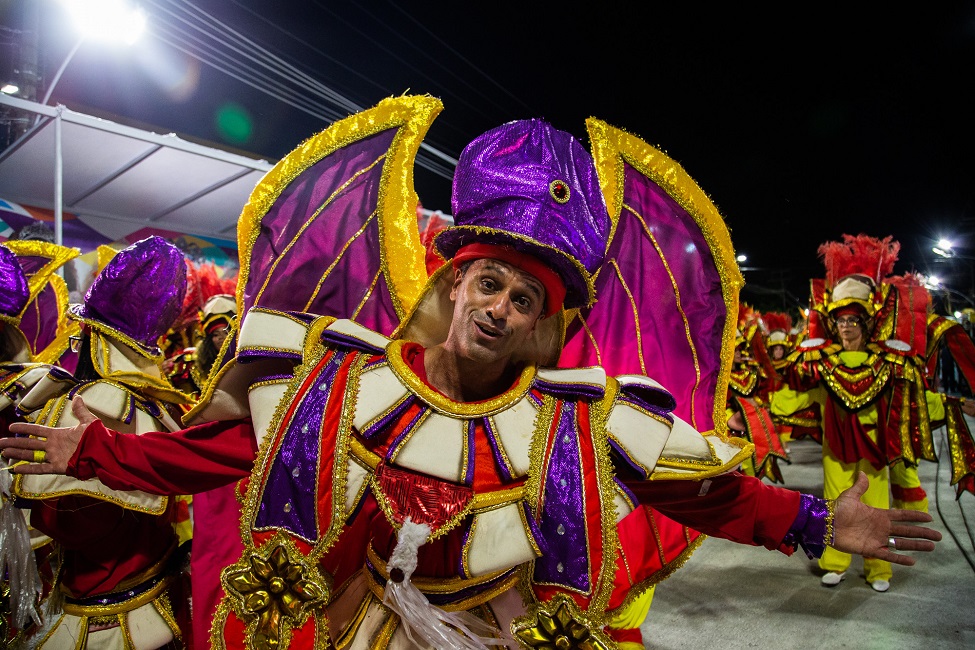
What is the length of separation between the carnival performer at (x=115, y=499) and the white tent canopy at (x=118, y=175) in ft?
14.4

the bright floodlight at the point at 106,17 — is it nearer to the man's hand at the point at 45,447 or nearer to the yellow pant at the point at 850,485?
the man's hand at the point at 45,447

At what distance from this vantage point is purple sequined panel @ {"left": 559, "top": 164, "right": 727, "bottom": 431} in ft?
6.92

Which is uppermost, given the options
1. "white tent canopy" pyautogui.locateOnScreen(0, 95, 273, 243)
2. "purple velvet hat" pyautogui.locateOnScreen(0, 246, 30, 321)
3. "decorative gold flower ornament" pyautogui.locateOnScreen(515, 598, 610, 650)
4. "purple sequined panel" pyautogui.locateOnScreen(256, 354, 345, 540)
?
"white tent canopy" pyautogui.locateOnScreen(0, 95, 273, 243)

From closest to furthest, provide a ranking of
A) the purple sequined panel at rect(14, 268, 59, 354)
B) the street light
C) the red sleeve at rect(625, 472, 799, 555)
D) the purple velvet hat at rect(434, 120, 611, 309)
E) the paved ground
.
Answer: the purple velvet hat at rect(434, 120, 611, 309) → the red sleeve at rect(625, 472, 799, 555) → the paved ground → the purple sequined panel at rect(14, 268, 59, 354) → the street light

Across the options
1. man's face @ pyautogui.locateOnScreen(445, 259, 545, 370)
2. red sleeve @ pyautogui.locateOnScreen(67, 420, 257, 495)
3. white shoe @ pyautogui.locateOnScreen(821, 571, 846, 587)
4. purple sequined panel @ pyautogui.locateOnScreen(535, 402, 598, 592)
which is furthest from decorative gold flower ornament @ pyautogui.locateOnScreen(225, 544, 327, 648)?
white shoe @ pyautogui.locateOnScreen(821, 571, 846, 587)

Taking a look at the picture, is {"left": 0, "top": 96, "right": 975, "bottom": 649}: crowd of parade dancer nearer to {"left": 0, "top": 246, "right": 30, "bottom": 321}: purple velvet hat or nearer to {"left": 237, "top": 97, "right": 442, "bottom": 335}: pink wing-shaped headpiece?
{"left": 237, "top": 97, "right": 442, "bottom": 335}: pink wing-shaped headpiece

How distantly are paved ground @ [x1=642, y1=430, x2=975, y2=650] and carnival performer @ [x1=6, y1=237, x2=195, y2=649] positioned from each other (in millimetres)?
2876

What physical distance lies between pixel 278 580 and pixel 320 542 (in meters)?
0.12

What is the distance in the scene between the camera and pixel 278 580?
4.38 feet

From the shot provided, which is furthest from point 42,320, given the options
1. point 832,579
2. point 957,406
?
point 957,406

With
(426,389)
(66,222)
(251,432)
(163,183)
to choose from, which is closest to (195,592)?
(251,432)

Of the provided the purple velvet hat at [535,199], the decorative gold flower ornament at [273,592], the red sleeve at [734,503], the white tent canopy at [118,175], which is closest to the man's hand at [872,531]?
the red sleeve at [734,503]

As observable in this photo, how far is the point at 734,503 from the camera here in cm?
159

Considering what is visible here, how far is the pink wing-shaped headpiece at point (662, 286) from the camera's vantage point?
2096mm
